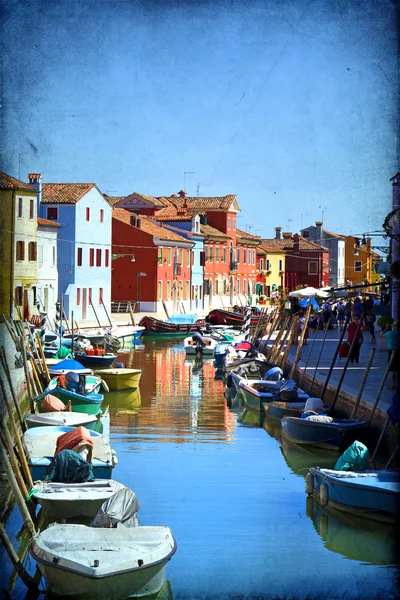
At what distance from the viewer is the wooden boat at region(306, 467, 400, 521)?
11180 mm

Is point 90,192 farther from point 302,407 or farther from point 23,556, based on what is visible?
point 23,556

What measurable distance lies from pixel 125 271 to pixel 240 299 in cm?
1617

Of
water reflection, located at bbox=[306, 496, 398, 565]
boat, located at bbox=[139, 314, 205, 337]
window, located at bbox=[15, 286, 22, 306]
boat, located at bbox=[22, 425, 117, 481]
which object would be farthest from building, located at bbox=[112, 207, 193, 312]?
water reflection, located at bbox=[306, 496, 398, 565]

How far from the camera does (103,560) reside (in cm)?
851

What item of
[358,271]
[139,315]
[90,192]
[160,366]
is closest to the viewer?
[160,366]

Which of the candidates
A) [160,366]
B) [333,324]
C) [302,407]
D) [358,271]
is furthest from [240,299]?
[302,407]

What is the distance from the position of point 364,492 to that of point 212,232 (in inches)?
2083

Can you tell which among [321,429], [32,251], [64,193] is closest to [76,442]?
[321,429]

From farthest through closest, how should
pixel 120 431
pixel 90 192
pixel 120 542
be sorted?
pixel 90 192
pixel 120 431
pixel 120 542

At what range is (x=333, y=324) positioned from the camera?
37469 millimetres

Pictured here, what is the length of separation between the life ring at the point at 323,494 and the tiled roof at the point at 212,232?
50.2 m

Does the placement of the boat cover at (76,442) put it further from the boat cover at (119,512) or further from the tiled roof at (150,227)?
the tiled roof at (150,227)

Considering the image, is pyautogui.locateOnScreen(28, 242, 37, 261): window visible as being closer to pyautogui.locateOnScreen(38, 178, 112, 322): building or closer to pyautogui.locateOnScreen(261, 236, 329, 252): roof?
pyautogui.locateOnScreen(38, 178, 112, 322): building

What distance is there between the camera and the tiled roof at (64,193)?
146ft
